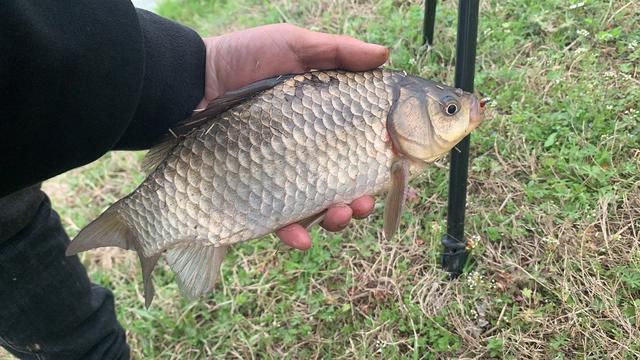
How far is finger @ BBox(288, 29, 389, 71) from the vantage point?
1593 mm

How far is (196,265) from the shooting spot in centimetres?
160

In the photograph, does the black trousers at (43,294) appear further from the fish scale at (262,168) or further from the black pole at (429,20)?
the black pole at (429,20)

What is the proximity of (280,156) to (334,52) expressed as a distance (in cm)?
40

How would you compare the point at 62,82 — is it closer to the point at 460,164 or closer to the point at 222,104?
the point at 222,104

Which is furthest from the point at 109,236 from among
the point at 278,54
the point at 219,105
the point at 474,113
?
the point at 474,113

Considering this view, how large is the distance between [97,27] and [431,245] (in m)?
1.46

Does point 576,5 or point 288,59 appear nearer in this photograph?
point 288,59

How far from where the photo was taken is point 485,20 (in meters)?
2.77

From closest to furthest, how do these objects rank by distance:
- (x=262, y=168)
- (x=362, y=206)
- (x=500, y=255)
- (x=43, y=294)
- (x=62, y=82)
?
(x=62, y=82)
(x=262, y=168)
(x=362, y=206)
(x=43, y=294)
(x=500, y=255)

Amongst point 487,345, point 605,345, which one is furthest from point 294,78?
point 605,345

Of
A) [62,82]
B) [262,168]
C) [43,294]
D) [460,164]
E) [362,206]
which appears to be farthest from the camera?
[43,294]

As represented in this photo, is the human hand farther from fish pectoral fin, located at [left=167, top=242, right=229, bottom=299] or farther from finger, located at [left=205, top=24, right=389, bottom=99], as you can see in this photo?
fish pectoral fin, located at [left=167, top=242, right=229, bottom=299]

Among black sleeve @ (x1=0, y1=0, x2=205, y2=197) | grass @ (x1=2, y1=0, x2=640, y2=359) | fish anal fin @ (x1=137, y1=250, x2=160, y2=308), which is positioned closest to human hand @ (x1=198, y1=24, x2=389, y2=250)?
fish anal fin @ (x1=137, y1=250, x2=160, y2=308)

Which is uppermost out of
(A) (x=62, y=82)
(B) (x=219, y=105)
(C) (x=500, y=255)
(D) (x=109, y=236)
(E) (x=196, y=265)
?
(A) (x=62, y=82)
